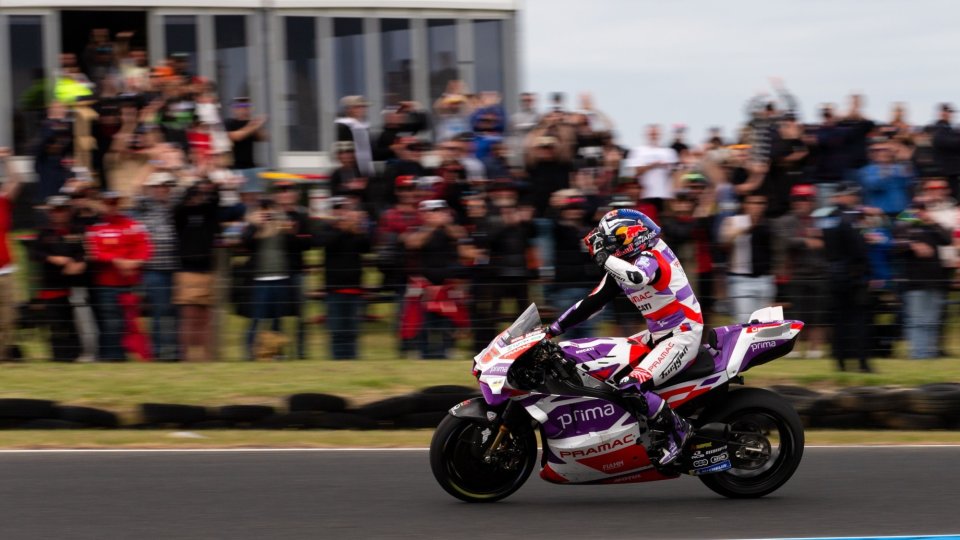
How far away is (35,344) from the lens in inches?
468

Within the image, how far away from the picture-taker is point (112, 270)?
38.8ft

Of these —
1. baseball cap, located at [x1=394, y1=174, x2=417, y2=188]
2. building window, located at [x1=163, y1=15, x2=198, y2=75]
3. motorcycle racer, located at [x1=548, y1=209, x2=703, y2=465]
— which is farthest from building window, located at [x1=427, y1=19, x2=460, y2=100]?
motorcycle racer, located at [x1=548, y1=209, x2=703, y2=465]

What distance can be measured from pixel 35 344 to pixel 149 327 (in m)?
1.02

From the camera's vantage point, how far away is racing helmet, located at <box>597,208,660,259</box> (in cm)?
742

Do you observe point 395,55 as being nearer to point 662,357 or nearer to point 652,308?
point 652,308

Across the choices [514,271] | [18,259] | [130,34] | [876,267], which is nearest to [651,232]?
[514,271]

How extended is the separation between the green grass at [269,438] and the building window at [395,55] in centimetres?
776

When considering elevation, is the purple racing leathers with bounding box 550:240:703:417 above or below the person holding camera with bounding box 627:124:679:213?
below

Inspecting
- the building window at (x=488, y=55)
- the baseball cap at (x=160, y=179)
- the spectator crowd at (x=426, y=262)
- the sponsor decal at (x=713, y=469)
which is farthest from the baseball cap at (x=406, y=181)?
the sponsor decal at (x=713, y=469)

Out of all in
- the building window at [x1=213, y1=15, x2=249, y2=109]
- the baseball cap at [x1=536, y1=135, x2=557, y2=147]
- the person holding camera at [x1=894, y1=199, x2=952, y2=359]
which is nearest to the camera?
the person holding camera at [x1=894, y1=199, x2=952, y2=359]

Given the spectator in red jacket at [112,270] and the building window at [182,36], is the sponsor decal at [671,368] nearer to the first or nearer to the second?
the spectator in red jacket at [112,270]

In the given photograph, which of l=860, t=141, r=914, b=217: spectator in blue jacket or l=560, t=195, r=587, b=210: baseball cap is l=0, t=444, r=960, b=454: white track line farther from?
l=860, t=141, r=914, b=217: spectator in blue jacket

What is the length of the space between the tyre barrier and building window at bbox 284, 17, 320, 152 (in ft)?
23.8

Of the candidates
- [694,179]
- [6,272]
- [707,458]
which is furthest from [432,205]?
[707,458]
